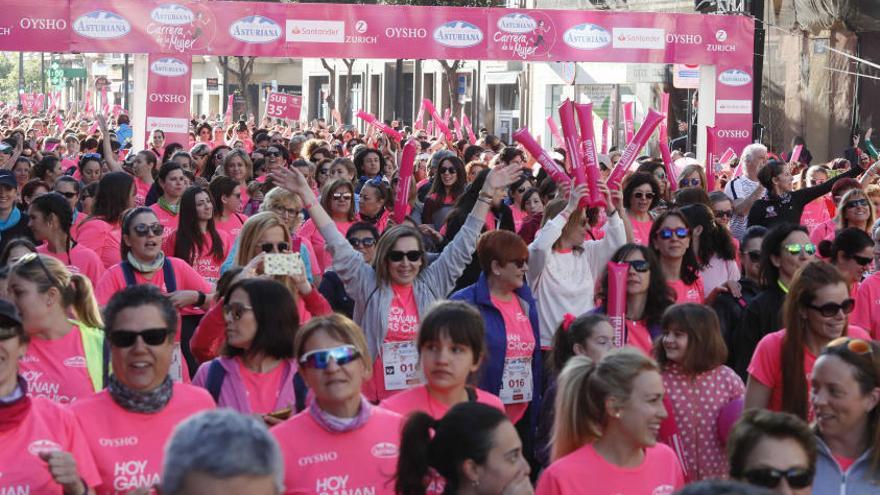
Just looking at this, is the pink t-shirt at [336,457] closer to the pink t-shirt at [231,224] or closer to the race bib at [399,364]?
the race bib at [399,364]

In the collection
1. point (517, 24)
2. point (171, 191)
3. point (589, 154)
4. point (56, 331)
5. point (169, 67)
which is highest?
point (517, 24)

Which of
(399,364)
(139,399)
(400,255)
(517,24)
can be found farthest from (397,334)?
(517,24)

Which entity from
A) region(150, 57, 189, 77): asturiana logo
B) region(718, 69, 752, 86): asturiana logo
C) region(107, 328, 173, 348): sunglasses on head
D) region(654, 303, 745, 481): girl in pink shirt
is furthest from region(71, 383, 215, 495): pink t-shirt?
region(718, 69, 752, 86): asturiana logo

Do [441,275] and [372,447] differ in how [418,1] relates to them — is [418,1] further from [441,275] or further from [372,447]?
[372,447]

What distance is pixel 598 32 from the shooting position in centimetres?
2208

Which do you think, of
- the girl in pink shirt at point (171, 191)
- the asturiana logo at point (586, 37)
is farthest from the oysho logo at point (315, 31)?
the girl in pink shirt at point (171, 191)

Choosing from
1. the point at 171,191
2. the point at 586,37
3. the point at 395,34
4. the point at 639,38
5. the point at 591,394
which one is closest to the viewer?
the point at 591,394

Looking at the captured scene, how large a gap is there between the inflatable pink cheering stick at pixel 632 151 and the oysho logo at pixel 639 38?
463 inches

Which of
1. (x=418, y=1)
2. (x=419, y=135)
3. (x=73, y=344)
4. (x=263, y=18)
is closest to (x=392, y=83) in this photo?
(x=418, y=1)

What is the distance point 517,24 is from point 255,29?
383cm

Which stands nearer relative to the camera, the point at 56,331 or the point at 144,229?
the point at 56,331

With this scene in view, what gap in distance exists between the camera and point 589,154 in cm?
937

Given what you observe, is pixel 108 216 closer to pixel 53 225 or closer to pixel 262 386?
pixel 53 225

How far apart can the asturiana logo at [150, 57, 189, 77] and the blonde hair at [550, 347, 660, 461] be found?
1628 cm
